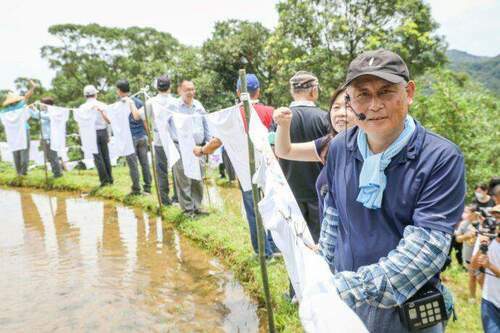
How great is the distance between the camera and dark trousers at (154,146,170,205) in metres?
6.83

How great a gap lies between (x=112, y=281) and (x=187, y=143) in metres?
2.15

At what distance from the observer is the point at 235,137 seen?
4.19 m

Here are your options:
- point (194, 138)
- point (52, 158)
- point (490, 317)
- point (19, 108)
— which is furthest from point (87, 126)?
point (490, 317)

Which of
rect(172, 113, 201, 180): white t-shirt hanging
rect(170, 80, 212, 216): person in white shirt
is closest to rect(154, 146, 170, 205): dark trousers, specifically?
rect(170, 80, 212, 216): person in white shirt

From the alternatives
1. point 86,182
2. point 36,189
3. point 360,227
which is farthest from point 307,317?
point 36,189

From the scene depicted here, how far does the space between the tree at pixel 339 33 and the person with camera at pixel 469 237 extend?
9284 mm

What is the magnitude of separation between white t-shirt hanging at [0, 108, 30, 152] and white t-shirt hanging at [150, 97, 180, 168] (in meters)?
5.09

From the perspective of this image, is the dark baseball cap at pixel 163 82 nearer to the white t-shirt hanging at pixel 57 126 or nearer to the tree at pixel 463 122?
the white t-shirt hanging at pixel 57 126

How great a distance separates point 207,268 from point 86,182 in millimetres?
5740

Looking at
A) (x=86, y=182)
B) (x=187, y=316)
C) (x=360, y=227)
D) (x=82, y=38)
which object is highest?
(x=82, y=38)

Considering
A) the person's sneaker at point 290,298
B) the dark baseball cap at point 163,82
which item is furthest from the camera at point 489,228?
the dark baseball cap at point 163,82

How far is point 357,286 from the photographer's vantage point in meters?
1.40

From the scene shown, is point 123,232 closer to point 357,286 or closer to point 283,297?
point 283,297

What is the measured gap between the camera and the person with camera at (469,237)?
4.07 meters
